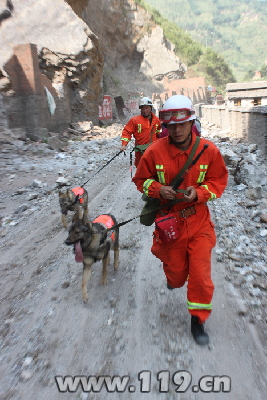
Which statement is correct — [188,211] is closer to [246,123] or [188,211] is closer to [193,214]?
[193,214]

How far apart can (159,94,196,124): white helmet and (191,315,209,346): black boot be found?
184 cm

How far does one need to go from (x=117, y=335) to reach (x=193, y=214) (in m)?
1.46

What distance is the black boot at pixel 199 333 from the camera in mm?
2754

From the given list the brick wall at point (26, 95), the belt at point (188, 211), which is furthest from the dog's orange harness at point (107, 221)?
the brick wall at point (26, 95)

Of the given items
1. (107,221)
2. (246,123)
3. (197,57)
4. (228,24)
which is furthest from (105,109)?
(228,24)

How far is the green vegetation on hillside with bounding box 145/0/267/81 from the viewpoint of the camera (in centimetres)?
14925

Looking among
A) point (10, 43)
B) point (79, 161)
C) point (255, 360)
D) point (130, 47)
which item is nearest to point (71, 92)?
point (10, 43)

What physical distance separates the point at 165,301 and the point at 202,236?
3.82ft

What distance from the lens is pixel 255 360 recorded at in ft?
8.37

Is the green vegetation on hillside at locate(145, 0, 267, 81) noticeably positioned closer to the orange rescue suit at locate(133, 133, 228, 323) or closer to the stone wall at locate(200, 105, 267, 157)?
the stone wall at locate(200, 105, 267, 157)

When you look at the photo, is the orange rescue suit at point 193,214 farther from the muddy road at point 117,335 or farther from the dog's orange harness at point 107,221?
the dog's orange harness at point 107,221

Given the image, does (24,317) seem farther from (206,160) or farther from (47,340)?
(206,160)

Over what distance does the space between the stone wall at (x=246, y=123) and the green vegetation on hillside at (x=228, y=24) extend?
421 feet

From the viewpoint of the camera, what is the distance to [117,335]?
2.98 metres
